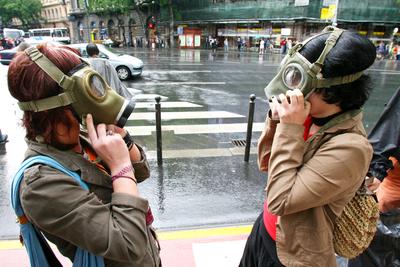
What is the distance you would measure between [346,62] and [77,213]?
3.95 feet

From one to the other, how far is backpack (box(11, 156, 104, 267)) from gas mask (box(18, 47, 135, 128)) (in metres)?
0.20

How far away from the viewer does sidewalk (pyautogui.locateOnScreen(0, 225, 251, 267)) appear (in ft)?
9.50

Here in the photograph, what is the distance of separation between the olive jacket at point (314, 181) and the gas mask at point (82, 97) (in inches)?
27.9

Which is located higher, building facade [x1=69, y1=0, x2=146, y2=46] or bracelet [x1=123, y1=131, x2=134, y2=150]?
bracelet [x1=123, y1=131, x2=134, y2=150]

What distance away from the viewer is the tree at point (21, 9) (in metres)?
62.5

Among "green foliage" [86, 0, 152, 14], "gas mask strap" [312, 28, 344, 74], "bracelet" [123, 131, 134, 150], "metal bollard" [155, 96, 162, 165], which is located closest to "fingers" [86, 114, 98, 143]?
"bracelet" [123, 131, 134, 150]

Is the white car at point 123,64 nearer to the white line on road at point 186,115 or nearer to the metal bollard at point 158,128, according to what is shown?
the white line on road at point 186,115

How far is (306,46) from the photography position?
1.41m

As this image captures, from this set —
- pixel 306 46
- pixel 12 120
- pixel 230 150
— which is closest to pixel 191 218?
pixel 230 150

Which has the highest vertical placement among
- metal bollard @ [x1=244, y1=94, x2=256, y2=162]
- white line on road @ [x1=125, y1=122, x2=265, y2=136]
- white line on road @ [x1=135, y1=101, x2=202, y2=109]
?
metal bollard @ [x1=244, y1=94, x2=256, y2=162]

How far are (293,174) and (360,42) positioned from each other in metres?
0.62

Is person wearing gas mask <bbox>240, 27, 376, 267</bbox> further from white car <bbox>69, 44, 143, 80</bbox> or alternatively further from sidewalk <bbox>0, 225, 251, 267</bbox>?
white car <bbox>69, 44, 143, 80</bbox>

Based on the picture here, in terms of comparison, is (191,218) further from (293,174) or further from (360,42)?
(360,42)

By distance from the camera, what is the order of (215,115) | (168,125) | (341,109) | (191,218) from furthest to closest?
(215,115), (168,125), (191,218), (341,109)
